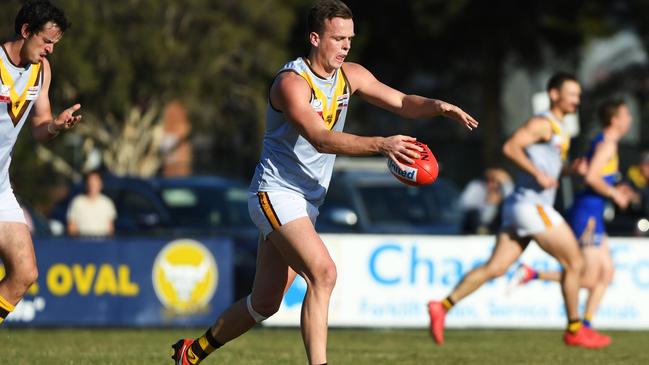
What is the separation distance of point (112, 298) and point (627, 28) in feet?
84.7

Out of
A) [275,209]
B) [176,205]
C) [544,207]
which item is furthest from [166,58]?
[275,209]

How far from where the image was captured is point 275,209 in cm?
817

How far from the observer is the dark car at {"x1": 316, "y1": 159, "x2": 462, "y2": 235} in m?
18.8

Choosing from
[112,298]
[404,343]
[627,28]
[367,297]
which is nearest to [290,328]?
[367,297]

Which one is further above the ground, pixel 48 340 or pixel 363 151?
pixel 363 151

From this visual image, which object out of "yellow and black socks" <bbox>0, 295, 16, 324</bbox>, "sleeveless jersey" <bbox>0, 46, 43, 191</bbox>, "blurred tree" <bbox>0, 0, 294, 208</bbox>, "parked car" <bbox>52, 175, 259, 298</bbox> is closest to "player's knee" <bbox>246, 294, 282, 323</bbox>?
"yellow and black socks" <bbox>0, 295, 16, 324</bbox>

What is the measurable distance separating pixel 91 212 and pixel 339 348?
612 cm

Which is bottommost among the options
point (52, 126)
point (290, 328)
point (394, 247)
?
point (290, 328)

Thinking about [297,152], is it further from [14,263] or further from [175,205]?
[175,205]

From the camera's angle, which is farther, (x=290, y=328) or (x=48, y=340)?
(x=290, y=328)

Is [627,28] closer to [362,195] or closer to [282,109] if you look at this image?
[362,195]

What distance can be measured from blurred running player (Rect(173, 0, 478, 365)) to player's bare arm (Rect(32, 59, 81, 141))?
1.27 m

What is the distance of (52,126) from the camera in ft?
28.8

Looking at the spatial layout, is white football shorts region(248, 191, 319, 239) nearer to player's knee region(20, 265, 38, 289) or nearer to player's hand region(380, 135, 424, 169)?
player's hand region(380, 135, 424, 169)
